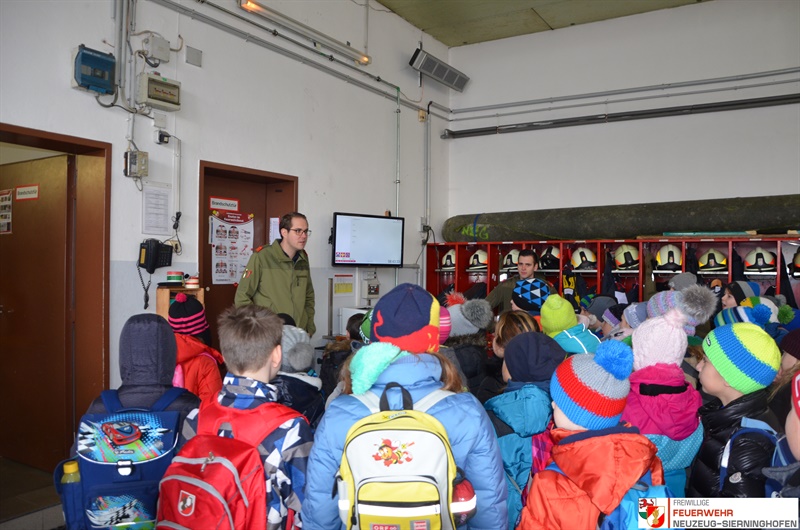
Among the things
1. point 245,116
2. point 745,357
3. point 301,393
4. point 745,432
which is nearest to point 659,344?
point 745,357

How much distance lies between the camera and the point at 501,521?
65.6 inches

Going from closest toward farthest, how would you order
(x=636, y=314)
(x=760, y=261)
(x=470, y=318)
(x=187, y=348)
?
(x=187, y=348), (x=470, y=318), (x=636, y=314), (x=760, y=261)

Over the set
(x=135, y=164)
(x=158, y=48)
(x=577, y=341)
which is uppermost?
(x=158, y=48)

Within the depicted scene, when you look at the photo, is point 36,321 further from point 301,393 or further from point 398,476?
point 398,476

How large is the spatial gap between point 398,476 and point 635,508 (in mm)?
623

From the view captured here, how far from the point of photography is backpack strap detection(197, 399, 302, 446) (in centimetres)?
171

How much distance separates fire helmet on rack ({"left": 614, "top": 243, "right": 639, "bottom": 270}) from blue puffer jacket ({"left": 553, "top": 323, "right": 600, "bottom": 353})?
145 inches

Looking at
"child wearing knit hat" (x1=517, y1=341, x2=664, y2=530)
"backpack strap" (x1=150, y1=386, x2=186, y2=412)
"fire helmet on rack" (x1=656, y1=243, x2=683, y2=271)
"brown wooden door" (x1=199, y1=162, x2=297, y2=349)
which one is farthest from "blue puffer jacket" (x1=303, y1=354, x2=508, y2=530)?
"fire helmet on rack" (x1=656, y1=243, x2=683, y2=271)

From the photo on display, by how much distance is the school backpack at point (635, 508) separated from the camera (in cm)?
159

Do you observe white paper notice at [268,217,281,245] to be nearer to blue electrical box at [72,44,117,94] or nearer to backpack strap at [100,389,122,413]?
blue electrical box at [72,44,117,94]

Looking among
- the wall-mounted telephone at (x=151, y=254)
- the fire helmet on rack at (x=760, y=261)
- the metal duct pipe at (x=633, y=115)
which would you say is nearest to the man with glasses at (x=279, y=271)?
the wall-mounted telephone at (x=151, y=254)

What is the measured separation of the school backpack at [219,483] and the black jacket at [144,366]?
0.27 m

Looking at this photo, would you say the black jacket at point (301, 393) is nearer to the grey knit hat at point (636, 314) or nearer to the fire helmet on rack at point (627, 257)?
the grey knit hat at point (636, 314)

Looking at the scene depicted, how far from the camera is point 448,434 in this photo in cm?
161
